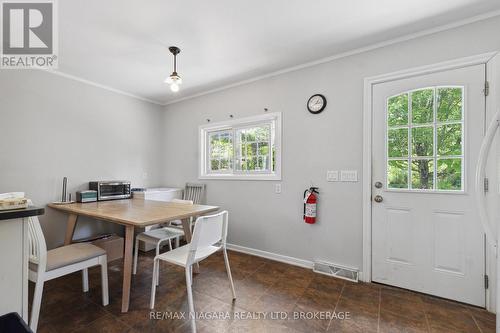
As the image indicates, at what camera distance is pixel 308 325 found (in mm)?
1679

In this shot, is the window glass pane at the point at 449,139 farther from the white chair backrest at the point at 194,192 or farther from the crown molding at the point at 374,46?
the white chair backrest at the point at 194,192

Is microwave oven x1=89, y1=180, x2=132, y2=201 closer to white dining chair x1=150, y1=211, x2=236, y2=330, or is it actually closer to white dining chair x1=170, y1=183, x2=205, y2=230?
white dining chair x1=170, y1=183, x2=205, y2=230

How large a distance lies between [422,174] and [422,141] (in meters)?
0.30

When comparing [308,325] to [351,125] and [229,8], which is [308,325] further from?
[229,8]

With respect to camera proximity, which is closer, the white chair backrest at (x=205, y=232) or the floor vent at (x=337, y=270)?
the white chair backrest at (x=205, y=232)

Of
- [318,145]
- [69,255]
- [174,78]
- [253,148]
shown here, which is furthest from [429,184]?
[69,255]

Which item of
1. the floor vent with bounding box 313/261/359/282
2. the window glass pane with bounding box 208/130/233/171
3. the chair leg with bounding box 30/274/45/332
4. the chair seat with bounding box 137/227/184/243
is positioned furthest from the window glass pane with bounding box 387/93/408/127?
the chair leg with bounding box 30/274/45/332

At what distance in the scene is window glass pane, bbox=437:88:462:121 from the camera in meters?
1.96

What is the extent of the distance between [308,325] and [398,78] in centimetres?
230

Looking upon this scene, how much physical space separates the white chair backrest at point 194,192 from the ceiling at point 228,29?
5.53 ft

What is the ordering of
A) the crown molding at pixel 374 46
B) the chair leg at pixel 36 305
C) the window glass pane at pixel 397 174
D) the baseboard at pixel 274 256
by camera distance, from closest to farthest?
1. the chair leg at pixel 36 305
2. the crown molding at pixel 374 46
3. the window glass pane at pixel 397 174
4. the baseboard at pixel 274 256

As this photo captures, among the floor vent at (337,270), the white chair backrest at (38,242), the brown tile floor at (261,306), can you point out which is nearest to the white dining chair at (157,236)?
the brown tile floor at (261,306)

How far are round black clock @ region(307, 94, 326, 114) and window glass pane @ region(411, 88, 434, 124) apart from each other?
830mm

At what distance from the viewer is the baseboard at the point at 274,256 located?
267 cm
